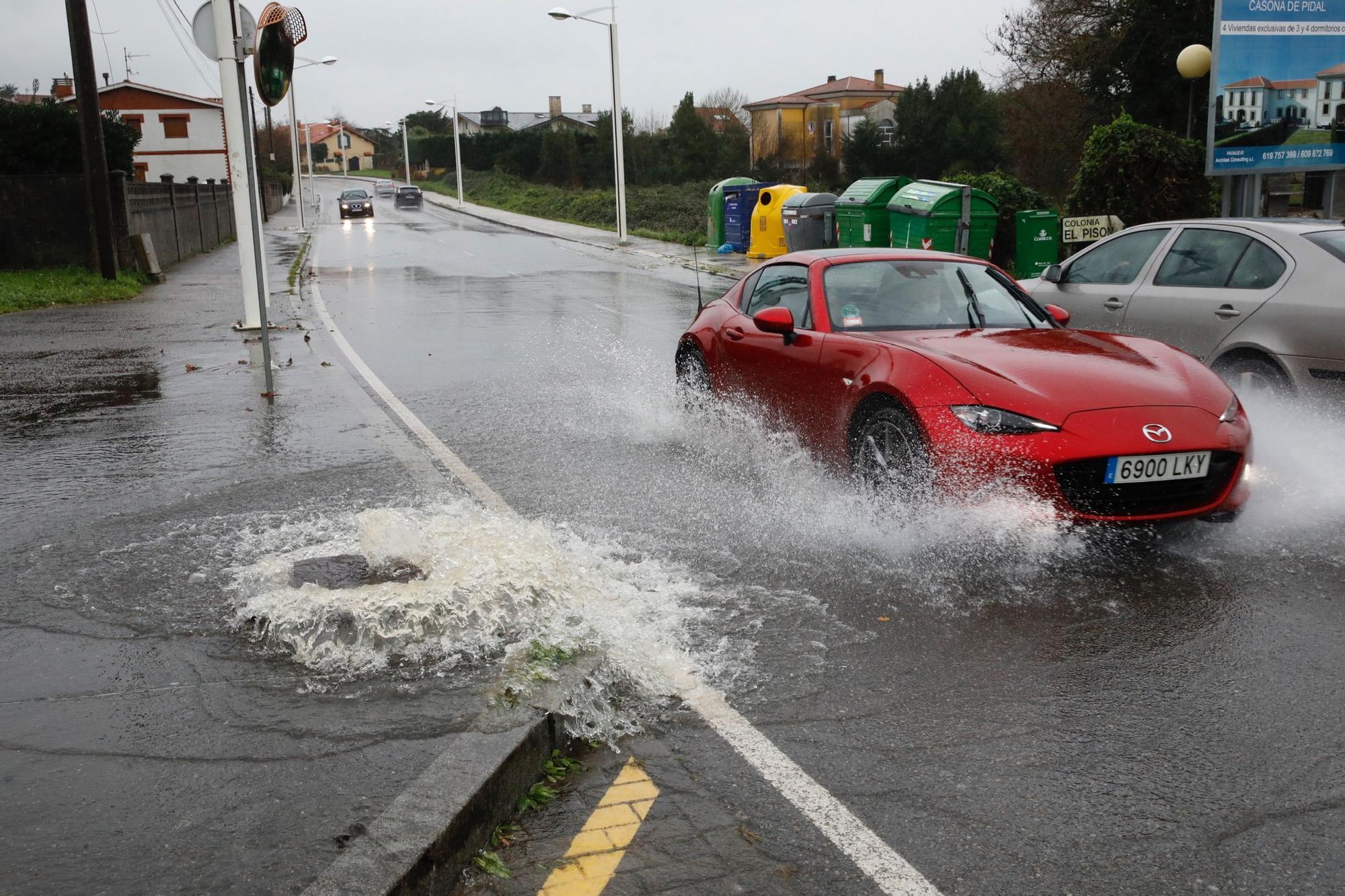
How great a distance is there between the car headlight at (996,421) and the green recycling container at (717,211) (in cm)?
2542

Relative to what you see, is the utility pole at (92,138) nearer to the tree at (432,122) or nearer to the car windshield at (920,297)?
the car windshield at (920,297)

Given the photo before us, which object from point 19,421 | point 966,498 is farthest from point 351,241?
point 966,498

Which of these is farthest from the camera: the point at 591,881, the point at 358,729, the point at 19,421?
the point at 19,421

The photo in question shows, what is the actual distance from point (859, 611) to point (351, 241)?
127ft

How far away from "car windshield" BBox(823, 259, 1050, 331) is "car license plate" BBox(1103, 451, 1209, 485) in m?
1.66

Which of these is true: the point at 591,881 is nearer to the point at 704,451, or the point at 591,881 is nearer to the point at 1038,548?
the point at 1038,548

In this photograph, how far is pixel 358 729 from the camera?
3775 millimetres

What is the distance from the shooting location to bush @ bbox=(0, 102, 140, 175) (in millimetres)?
26906

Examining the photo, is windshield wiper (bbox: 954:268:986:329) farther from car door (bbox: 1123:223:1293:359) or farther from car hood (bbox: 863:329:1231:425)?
car door (bbox: 1123:223:1293:359)

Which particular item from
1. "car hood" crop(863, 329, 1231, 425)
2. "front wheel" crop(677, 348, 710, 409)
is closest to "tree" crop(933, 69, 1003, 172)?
"front wheel" crop(677, 348, 710, 409)

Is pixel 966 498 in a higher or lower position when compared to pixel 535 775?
higher

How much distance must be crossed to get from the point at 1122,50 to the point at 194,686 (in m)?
31.9

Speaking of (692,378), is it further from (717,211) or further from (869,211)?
(717,211)

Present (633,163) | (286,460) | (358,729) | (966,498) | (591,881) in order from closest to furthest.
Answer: (591,881) < (358,729) < (966,498) < (286,460) < (633,163)
